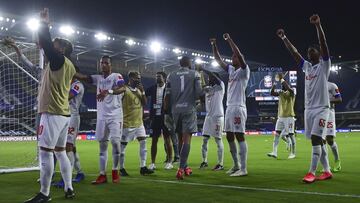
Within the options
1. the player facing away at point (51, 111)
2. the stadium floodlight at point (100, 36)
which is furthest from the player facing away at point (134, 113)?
the stadium floodlight at point (100, 36)

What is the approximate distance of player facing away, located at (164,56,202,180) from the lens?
8.70 m

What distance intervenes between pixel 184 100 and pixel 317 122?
265cm

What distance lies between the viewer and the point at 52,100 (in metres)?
6.18

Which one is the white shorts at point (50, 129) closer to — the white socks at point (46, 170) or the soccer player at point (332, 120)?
the white socks at point (46, 170)

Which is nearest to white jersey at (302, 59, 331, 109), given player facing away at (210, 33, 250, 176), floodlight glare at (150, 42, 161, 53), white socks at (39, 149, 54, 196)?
player facing away at (210, 33, 250, 176)

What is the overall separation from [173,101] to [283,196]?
3.37m

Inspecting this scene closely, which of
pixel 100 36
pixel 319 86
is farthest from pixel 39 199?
pixel 100 36

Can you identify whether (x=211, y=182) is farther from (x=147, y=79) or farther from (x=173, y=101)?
(x=147, y=79)

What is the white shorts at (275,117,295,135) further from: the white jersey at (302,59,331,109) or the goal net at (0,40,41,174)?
the goal net at (0,40,41,174)

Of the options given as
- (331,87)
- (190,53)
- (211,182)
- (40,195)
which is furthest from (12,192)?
(190,53)

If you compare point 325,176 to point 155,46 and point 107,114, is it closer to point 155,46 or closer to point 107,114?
point 107,114

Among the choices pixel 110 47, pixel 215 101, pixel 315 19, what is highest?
pixel 110 47

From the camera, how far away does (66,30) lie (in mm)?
38875

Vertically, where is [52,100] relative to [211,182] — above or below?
above
